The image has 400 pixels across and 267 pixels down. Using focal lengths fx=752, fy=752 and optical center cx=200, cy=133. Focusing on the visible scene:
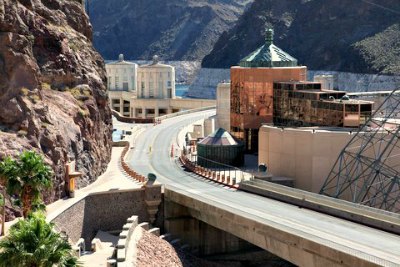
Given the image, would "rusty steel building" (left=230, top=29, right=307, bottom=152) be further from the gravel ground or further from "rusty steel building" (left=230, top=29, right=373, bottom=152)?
the gravel ground

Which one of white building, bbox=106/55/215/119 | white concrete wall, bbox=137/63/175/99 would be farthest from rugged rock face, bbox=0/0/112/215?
white concrete wall, bbox=137/63/175/99

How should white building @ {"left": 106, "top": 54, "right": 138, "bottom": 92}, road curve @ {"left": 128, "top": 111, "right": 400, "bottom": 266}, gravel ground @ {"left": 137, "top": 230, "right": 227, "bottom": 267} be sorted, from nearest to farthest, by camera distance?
road curve @ {"left": 128, "top": 111, "right": 400, "bottom": 266} < gravel ground @ {"left": 137, "top": 230, "right": 227, "bottom": 267} < white building @ {"left": 106, "top": 54, "right": 138, "bottom": 92}

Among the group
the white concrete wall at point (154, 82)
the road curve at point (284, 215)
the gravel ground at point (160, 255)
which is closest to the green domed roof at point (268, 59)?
the road curve at point (284, 215)

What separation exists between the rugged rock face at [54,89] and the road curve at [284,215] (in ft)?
22.4

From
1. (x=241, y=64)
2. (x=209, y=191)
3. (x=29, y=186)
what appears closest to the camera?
(x=29, y=186)

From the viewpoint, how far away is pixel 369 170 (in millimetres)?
60469

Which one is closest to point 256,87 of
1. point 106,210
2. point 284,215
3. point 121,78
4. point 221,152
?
point 221,152

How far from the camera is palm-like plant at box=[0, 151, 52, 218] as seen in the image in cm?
4634

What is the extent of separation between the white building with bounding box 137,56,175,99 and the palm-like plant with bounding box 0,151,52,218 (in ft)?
392

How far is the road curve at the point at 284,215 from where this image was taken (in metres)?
41.0

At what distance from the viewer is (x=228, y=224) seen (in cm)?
5206

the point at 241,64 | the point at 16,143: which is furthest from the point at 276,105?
the point at 16,143

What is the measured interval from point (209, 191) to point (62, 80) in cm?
1949

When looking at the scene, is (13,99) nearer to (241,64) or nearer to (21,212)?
(21,212)
